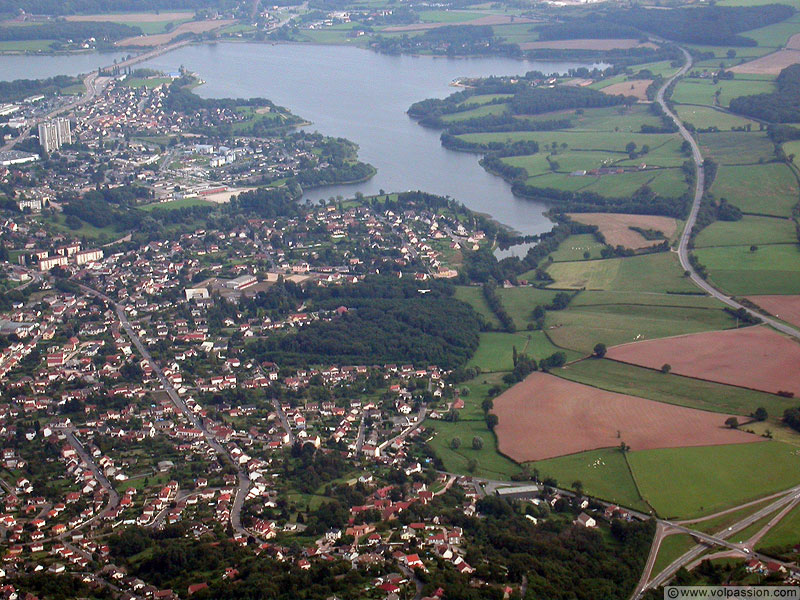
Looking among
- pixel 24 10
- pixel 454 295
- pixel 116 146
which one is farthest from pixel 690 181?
pixel 24 10

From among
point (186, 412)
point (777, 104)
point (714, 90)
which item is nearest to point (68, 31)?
point (714, 90)

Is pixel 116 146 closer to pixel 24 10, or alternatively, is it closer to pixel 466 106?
pixel 466 106

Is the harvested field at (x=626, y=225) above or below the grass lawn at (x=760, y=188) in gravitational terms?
below

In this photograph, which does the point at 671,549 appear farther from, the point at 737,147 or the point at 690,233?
the point at 737,147

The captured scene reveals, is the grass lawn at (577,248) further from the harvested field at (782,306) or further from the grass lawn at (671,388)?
the grass lawn at (671,388)

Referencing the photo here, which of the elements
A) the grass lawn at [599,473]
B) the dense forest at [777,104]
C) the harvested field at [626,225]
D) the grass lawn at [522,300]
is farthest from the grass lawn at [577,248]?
the dense forest at [777,104]

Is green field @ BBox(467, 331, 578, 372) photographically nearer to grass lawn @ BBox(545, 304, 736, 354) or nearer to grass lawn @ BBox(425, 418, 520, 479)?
grass lawn @ BBox(545, 304, 736, 354)
